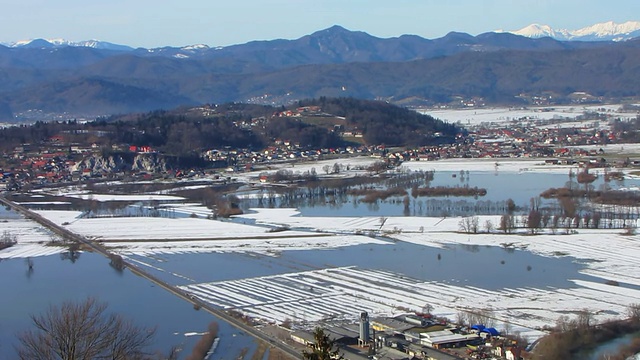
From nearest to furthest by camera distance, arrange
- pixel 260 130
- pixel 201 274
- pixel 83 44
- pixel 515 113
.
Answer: pixel 201 274 < pixel 260 130 < pixel 515 113 < pixel 83 44

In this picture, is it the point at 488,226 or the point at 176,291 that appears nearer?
the point at 176,291

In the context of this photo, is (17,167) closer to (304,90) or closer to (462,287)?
(462,287)

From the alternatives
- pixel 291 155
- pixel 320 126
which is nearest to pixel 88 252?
pixel 291 155

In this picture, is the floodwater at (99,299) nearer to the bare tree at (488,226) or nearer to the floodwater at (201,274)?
the floodwater at (201,274)

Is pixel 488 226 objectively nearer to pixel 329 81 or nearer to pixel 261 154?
pixel 261 154

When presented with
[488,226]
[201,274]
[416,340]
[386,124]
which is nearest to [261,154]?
[386,124]

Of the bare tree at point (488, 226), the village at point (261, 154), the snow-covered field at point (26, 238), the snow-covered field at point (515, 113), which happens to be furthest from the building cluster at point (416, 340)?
the snow-covered field at point (515, 113)
